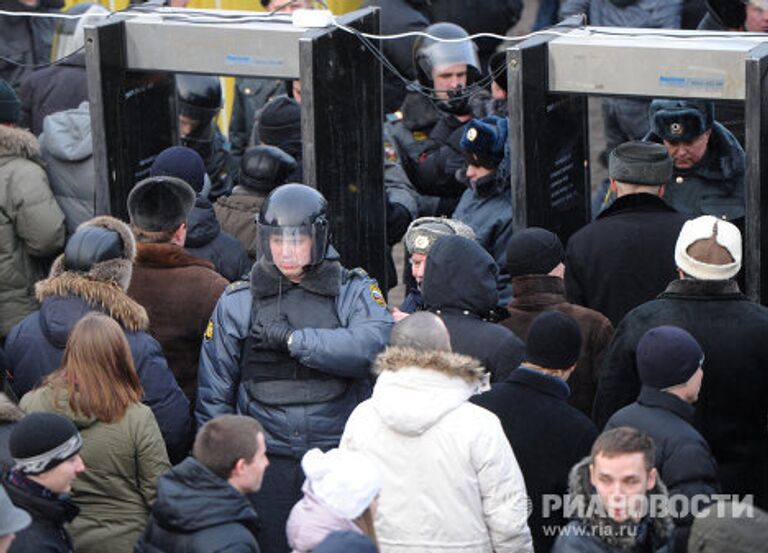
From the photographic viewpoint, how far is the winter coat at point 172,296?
265 inches

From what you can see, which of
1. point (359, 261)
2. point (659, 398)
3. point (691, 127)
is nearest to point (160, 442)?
point (659, 398)

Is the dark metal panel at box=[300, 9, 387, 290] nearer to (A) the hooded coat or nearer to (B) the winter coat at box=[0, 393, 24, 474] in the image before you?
A: (A) the hooded coat

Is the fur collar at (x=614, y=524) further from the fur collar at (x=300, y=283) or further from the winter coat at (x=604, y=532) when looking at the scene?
the fur collar at (x=300, y=283)

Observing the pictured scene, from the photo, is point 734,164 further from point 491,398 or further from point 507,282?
point 491,398

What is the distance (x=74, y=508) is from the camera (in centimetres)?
A: 534

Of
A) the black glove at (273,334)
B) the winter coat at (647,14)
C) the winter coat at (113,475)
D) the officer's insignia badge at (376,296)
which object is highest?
the winter coat at (647,14)

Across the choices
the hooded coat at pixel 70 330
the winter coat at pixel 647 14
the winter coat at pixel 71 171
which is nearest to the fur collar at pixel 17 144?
the winter coat at pixel 71 171

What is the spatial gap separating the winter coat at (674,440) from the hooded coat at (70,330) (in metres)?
1.67

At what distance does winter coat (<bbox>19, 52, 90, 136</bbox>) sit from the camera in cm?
923

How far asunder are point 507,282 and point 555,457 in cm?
219

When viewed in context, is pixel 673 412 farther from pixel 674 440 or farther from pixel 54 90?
pixel 54 90

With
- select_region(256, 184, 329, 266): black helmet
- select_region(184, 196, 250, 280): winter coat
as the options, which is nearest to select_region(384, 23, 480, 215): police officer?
select_region(184, 196, 250, 280): winter coat

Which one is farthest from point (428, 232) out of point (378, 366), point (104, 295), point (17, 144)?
point (17, 144)

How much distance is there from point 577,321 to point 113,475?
1803 mm
